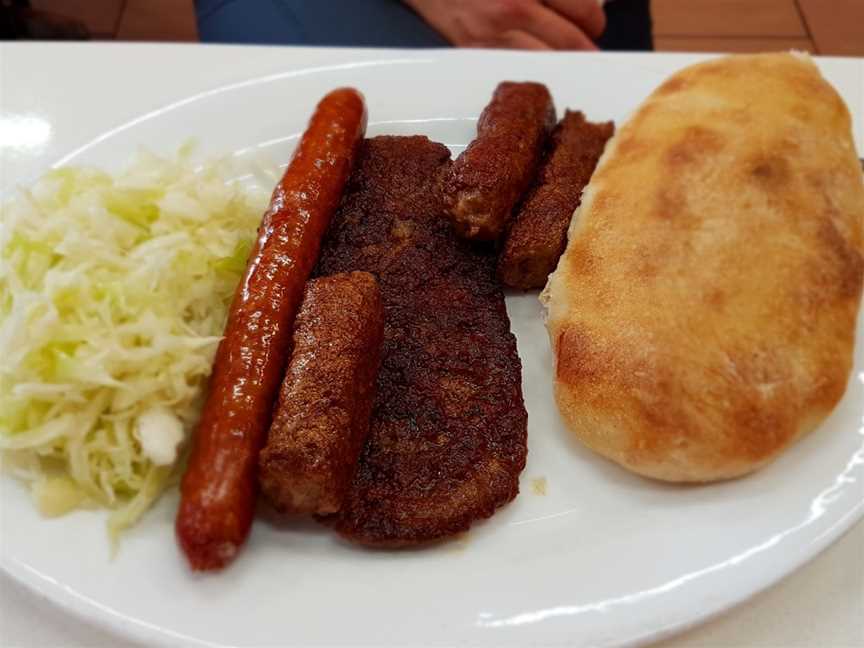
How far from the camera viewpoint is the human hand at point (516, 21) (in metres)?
3.32

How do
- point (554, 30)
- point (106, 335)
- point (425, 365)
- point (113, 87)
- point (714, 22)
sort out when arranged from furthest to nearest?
point (714, 22) → point (554, 30) → point (113, 87) → point (425, 365) → point (106, 335)

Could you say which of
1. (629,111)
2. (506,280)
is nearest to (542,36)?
(629,111)

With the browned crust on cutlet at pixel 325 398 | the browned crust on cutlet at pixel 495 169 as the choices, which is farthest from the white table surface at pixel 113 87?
the browned crust on cutlet at pixel 495 169

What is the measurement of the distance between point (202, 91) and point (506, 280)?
1396mm

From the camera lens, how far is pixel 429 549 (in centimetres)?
185

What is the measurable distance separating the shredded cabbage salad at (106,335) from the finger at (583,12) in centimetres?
192

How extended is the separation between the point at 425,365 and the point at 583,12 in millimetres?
2026

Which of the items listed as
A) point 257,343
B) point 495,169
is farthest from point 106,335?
point 495,169

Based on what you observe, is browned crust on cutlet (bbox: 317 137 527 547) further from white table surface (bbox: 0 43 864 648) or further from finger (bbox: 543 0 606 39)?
finger (bbox: 543 0 606 39)

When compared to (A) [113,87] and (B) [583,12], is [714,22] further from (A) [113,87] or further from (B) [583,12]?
(A) [113,87]

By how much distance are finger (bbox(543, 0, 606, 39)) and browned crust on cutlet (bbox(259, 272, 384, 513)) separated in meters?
1.95

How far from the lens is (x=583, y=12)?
333 centimetres

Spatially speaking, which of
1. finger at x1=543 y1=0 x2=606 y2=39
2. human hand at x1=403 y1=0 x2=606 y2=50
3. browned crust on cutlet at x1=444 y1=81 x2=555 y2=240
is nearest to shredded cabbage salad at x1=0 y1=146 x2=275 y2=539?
browned crust on cutlet at x1=444 y1=81 x2=555 y2=240

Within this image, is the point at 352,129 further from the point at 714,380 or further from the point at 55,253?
the point at 714,380
